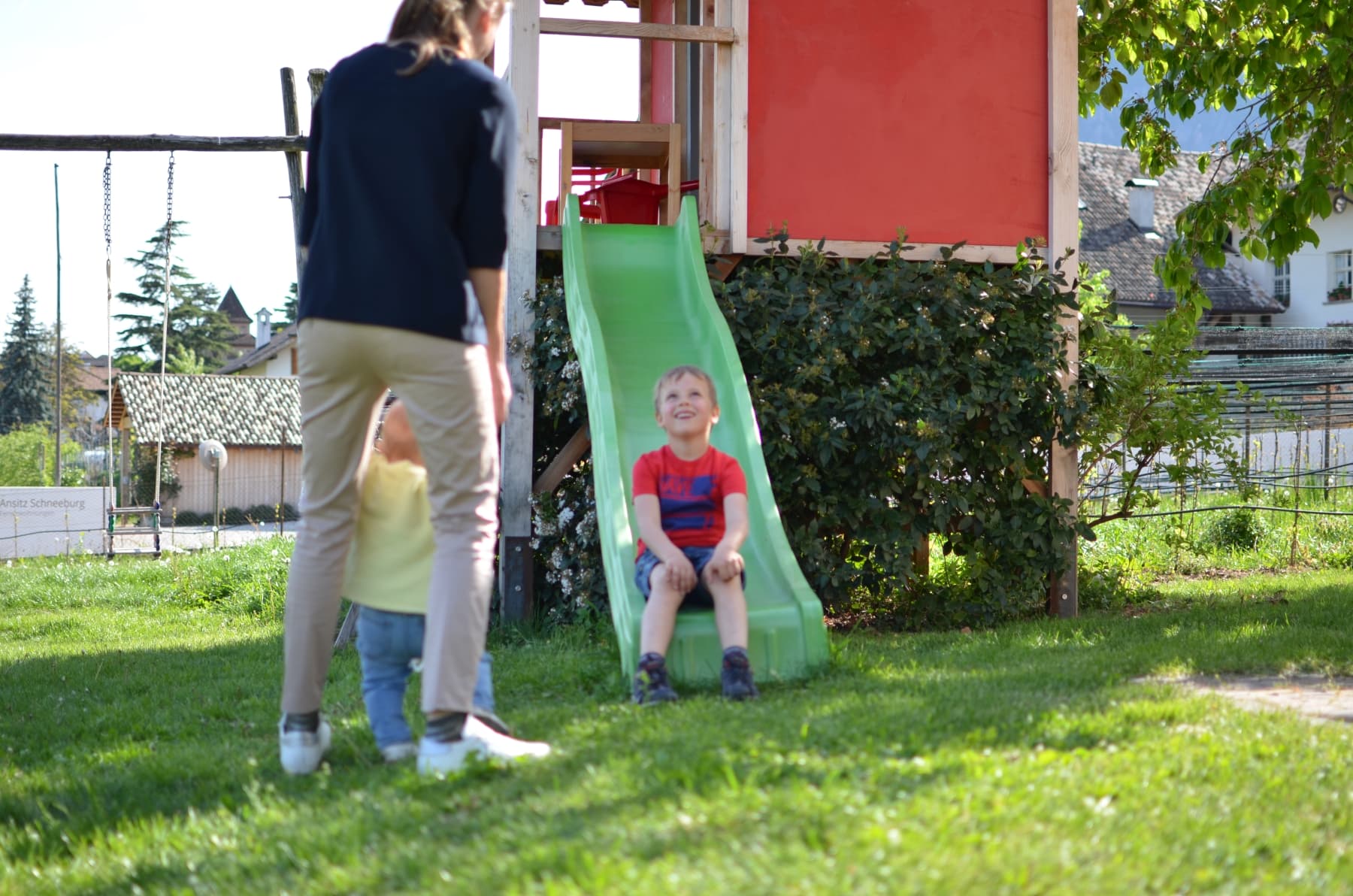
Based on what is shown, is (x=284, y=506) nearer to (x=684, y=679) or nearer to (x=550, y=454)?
(x=550, y=454)

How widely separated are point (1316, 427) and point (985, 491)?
9599 mm

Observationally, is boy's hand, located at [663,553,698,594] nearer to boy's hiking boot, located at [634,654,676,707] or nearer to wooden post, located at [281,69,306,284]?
boy's hiking boot, located at [634,654,676,707]

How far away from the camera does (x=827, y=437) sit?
21.1 ft

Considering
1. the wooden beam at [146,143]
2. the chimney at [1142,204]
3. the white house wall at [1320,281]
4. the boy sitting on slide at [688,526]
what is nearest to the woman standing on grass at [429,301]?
the boy sitting on slide at [688,526]

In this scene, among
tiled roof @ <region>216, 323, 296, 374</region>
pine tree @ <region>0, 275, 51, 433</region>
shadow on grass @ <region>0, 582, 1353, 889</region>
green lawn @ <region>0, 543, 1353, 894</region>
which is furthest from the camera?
pine tree @ <region>0, 275, 51, 433</region>

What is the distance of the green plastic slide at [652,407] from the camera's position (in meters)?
4.60

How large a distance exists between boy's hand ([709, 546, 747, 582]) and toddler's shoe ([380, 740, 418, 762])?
134 cm

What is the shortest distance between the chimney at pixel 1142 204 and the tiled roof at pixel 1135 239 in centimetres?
19

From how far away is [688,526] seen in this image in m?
4.68

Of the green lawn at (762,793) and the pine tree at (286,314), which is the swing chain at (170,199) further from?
the pine tree at (286,314)

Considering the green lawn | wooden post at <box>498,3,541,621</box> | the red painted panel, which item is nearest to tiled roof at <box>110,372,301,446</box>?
wooden post at <box>498,3,541,621</box>

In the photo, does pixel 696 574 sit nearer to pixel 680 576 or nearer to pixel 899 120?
pixel 680 576

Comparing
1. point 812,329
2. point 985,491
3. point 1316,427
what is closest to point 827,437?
point 812,329

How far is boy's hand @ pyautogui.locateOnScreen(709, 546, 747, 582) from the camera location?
14.4 ft
